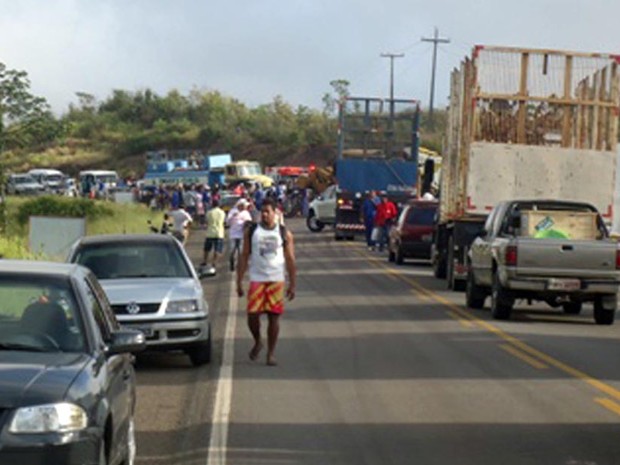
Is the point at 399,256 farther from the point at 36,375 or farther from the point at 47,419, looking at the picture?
the point at 47,419

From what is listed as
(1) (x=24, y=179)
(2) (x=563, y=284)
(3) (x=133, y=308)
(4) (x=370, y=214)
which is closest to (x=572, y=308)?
(2) (x=563, y=284)

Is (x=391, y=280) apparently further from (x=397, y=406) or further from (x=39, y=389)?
(x=39, y=389)

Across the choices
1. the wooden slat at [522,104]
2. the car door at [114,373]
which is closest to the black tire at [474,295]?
the wooden slat at [522,104]

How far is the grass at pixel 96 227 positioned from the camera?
102ft

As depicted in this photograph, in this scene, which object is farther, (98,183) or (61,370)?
(98,183)

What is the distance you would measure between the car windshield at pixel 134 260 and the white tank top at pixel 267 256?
3.49ft

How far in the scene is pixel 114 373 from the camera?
9.34 m

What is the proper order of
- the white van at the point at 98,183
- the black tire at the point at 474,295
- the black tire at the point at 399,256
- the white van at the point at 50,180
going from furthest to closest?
the white van at the point at 50,180 < the white van at the point at 98,183 < the black tire at the point at 399,256 < the black tire at the point at 474,295

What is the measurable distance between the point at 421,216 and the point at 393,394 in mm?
24749

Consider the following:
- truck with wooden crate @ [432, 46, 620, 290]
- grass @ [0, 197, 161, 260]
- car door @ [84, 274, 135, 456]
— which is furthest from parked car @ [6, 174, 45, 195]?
car door @ [84, 274, 135, 456]

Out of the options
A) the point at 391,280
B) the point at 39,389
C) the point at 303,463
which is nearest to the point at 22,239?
the point at 391,280

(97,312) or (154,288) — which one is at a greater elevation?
(97,312)

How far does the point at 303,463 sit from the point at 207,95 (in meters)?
135

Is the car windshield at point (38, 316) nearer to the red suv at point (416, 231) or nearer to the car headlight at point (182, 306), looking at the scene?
the car headlight at point (182, 306)
